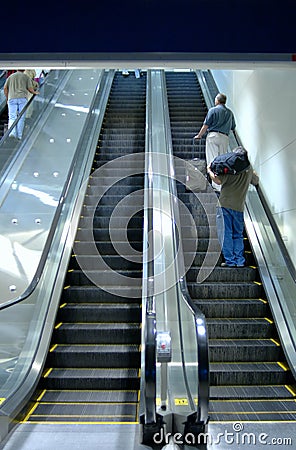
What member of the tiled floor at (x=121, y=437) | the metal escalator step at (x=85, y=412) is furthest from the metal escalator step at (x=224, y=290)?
the tiled floor at (x=121, y=437)

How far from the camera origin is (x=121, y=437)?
3496 mm

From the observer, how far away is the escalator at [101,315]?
4145 mm

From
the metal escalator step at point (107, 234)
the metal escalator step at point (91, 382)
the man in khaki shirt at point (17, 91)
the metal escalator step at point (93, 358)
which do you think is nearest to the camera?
the metal escalator step at point (91, 382)

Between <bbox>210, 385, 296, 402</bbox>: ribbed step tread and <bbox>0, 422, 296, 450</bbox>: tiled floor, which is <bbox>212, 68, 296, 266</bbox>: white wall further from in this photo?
<bbox>0, 422, 296, 450</bbox>: tiled floor

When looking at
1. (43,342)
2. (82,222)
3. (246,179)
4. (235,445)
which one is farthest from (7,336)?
(246,179)

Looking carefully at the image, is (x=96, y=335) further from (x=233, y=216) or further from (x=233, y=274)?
(x=233, y=216)

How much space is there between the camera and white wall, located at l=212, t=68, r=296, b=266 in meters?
5.46

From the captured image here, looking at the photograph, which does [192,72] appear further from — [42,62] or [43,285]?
[42,62]

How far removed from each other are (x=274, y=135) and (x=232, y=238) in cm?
155

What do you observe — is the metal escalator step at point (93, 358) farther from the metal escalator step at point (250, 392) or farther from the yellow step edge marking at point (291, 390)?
the yellow step edge marking at point (291, 390)

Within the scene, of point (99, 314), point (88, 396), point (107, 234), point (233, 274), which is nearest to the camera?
point (88, 396)

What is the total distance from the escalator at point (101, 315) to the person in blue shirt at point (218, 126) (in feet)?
4.07

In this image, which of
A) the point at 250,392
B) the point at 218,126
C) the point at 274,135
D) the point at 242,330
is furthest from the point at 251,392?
the point at 218,126

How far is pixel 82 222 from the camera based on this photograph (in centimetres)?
679
